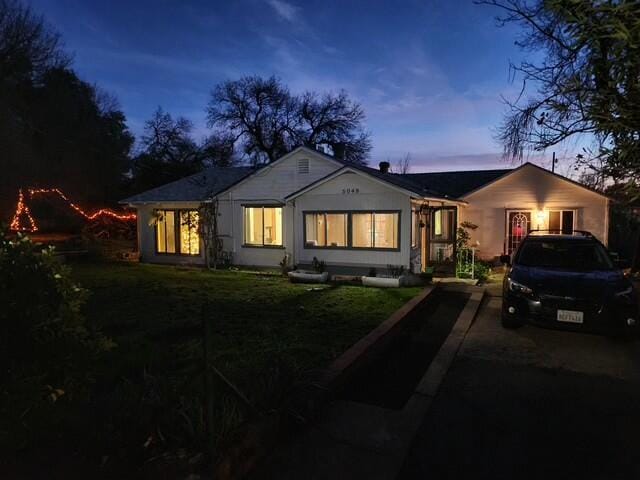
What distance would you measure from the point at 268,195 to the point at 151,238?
6038 mm

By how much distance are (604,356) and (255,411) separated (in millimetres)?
5470

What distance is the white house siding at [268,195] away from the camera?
47.5 ft

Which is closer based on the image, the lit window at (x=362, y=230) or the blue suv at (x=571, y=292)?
the blue suv at (x=571, y=292)

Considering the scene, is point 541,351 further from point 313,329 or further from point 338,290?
point 338,290

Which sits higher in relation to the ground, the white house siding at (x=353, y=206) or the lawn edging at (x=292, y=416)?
the white house siding at (x=353, y=206)

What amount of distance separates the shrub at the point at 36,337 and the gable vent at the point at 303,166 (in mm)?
11584

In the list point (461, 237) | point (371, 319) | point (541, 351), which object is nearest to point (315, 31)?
point (461, 237)

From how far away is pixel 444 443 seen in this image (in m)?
3.74

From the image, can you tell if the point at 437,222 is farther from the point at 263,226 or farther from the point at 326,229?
the point at 263,226

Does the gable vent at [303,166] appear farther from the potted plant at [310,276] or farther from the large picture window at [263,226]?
the potted plant at [310,276]

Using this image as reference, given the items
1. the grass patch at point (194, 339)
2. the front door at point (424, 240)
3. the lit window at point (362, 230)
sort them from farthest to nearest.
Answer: the front door at point (424, 240)
the lit window at point (362, 230)
the grass patch at point (194, 339)

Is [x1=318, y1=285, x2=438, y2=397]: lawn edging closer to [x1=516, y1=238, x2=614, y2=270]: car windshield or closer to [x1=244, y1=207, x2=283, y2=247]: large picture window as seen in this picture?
[x1=516, y1=238, x2=614, y2=270]: car windshield

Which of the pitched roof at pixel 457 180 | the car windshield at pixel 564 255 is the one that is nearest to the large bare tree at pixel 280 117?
the pitched roof at pixel 457 180

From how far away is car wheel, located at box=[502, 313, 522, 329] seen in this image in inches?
274
